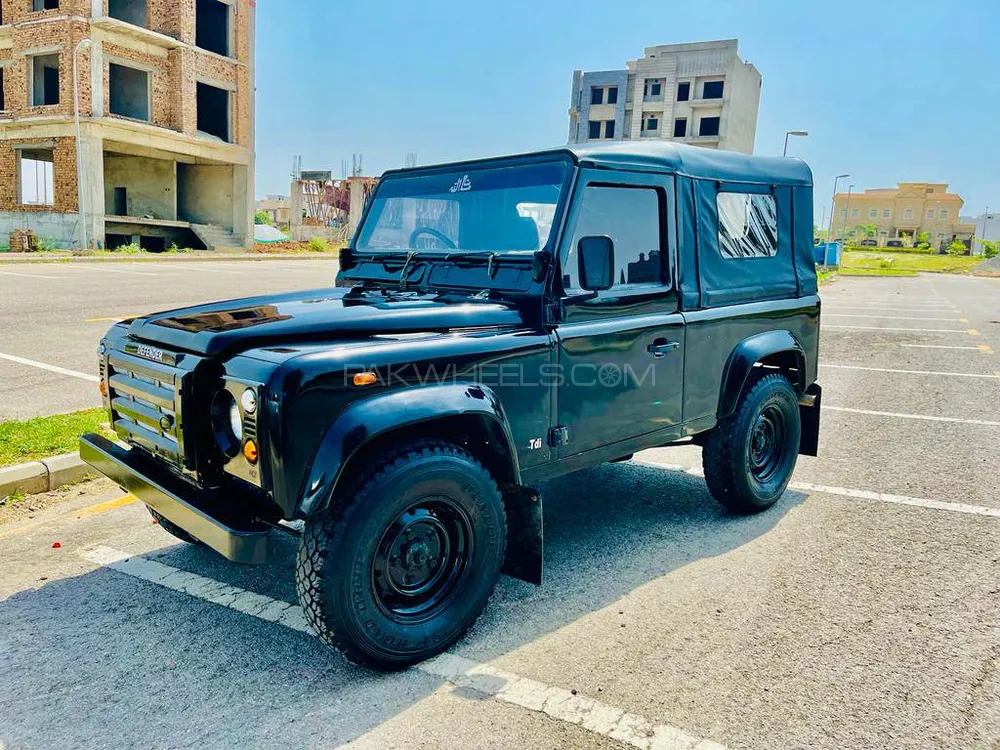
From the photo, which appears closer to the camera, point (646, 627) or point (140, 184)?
point (646, 627)

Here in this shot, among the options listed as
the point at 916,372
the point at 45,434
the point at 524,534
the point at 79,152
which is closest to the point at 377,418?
the point at 524,534

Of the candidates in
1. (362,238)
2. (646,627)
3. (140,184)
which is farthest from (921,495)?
(140,184)

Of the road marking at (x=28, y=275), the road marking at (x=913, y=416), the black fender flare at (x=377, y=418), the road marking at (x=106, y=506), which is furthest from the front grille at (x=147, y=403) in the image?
the road marking at (x=28, y=275)

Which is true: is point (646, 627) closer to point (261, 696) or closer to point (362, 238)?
point (261, 696)

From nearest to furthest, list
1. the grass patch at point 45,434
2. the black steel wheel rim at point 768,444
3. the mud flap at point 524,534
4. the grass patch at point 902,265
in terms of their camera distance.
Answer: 1. the mud flap at point 524,534
2. the black steel wheel rim at point 768,444
3. the grass patch at point 45,434
4. the grass patch at point 902,265

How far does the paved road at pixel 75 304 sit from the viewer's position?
738cm

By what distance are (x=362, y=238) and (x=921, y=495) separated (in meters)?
4.16

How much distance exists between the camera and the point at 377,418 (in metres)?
2.95

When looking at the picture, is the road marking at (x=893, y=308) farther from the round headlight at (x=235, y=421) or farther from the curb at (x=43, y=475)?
the round headlight at (x=235, y=421)

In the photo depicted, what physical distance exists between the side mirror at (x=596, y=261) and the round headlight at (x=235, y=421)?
1646 millimetres

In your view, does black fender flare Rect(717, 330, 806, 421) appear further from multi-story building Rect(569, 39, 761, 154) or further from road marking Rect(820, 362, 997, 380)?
multi-story building Rect(569, 39, 761, 154)

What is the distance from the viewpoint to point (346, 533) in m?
2.95

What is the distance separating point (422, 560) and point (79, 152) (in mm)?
32007

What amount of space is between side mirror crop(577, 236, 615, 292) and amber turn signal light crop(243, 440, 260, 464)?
167cm
